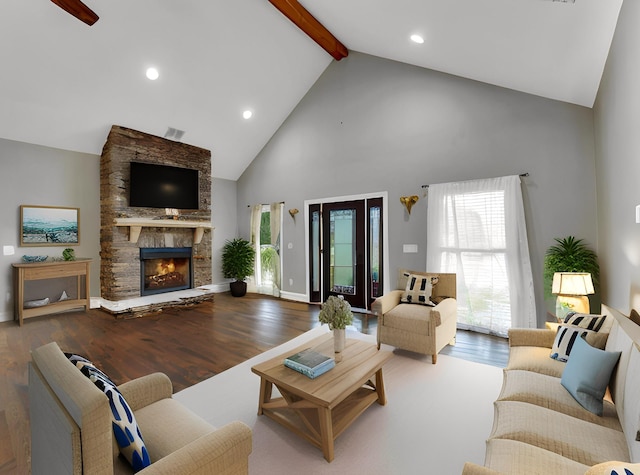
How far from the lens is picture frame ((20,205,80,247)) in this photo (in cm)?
494

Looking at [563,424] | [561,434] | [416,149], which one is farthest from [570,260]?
[561,434]

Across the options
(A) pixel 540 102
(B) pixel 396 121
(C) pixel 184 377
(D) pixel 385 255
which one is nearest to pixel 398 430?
(C) pixel 184 377

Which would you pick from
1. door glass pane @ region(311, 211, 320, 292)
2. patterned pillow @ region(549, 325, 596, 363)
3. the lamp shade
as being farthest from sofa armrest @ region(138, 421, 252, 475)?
door glass pane @ region(311, 211, 320, 292)

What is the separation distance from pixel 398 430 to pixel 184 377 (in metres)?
2.05

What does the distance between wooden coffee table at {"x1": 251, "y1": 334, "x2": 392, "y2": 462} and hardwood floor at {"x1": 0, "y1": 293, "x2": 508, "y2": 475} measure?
1.13 m

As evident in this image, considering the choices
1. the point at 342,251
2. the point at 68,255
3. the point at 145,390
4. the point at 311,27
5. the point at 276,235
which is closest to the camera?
the point at 145,390

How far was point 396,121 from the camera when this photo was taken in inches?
199

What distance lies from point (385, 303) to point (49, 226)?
18.7 feet

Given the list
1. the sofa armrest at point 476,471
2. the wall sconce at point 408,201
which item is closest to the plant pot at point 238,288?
the wall sconce at point 408,201

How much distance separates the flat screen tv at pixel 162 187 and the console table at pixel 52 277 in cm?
140

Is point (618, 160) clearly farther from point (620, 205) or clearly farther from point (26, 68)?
point (26, 68)

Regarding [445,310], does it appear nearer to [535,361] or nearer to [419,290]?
[419,290]

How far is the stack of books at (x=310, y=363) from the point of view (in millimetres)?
2078

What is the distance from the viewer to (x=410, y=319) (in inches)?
133
